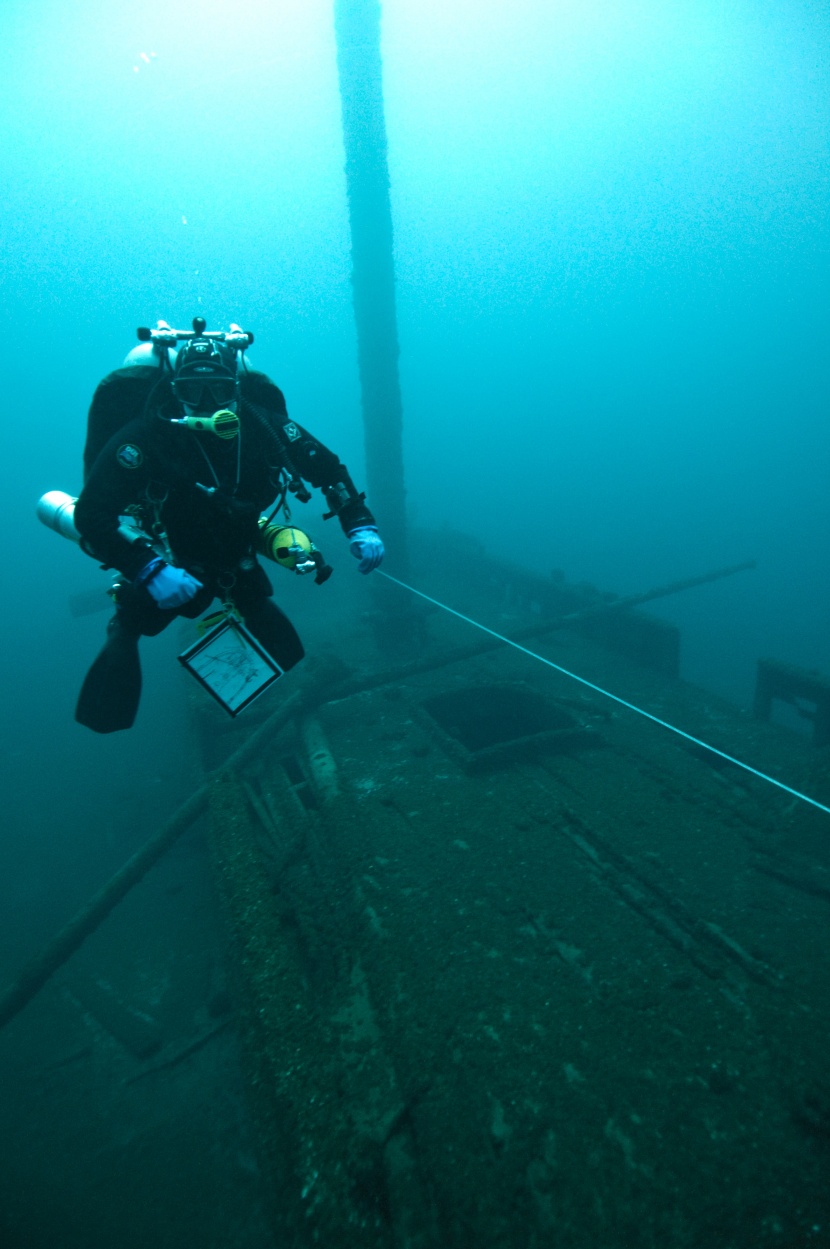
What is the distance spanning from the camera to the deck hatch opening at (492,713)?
6160mm

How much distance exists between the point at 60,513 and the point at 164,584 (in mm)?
1138

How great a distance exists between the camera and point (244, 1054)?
2.67 metres

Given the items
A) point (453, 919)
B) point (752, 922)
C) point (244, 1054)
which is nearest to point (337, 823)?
point (453, 919)

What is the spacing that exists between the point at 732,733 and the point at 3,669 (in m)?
19.4

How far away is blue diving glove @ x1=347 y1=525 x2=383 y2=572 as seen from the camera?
9.41ft

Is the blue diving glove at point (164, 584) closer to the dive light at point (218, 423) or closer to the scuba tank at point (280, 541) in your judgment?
the scuba tank at point (280, 541)

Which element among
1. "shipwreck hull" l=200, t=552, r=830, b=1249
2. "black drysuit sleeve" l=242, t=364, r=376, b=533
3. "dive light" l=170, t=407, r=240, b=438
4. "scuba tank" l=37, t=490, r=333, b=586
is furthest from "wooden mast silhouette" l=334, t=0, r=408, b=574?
"dive light" l=170, t=407, r=240, b=438

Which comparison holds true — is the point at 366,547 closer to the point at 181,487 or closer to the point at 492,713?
the point at 181,487

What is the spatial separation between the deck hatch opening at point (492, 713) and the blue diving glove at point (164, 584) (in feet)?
13.4

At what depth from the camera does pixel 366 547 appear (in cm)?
289

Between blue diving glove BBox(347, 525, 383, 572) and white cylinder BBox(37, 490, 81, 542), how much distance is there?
1390 mm

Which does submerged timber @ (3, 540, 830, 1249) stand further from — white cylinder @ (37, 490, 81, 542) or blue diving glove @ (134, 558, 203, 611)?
white cylinder @ (37, 490, 81, 542)

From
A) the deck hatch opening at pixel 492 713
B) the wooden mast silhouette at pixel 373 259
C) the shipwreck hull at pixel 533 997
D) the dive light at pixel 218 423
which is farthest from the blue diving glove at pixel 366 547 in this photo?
the wooden mast silhouette at pixel 373 259

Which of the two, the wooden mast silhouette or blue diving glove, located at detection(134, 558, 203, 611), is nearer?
blue diving glove, located at detection(134, 558, 203, 611)
